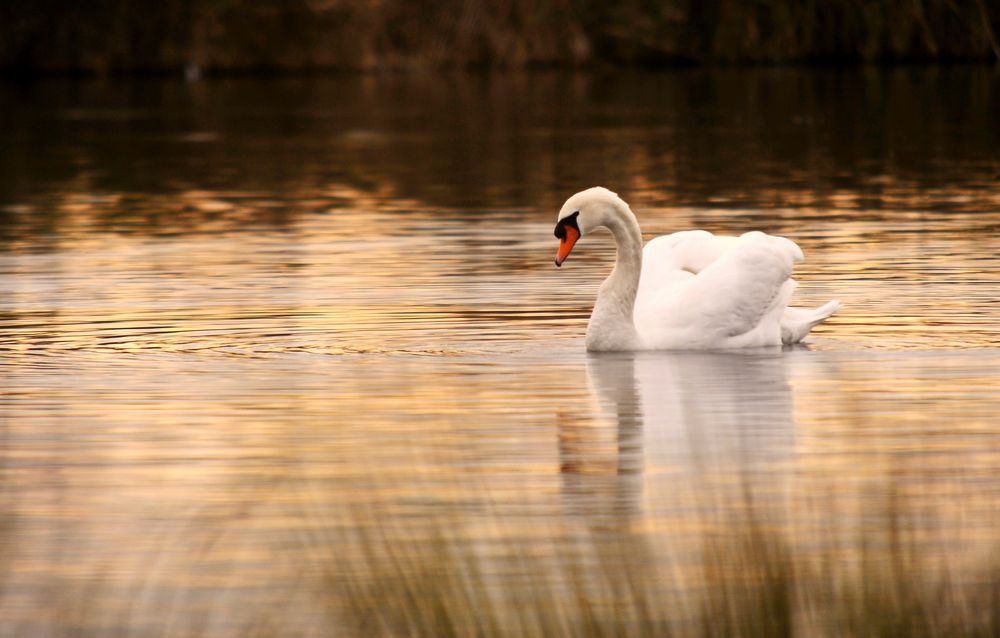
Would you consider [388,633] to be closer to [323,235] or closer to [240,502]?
[240,502]

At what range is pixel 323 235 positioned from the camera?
858 inches

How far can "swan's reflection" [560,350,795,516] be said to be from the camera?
30.4ft

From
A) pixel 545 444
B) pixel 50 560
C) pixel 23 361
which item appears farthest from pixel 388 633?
pixel 23 361

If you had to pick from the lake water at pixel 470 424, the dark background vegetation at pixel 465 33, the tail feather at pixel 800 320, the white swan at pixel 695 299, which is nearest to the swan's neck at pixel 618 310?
the white swan at pixel 695 299

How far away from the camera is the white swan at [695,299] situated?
43.2ft

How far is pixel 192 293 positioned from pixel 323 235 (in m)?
5.14

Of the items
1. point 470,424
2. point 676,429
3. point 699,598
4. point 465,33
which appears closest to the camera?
point 699,598

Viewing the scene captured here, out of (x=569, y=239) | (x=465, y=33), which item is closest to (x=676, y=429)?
(x=569, y=239)

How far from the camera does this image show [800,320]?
13703mm

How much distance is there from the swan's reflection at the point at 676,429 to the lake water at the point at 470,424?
1.2 inches

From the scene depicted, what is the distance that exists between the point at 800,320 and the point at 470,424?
338 cm

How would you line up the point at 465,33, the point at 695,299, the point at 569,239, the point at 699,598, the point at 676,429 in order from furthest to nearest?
1. the point at 465,33
2. the point at 569,239
3. the point at 695,299
4. the point at 676,429
5. the point at 699,598

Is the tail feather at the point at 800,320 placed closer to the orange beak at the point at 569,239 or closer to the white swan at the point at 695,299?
the white swan at the point at 695,299

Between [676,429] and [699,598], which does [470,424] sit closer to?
[676,429]
